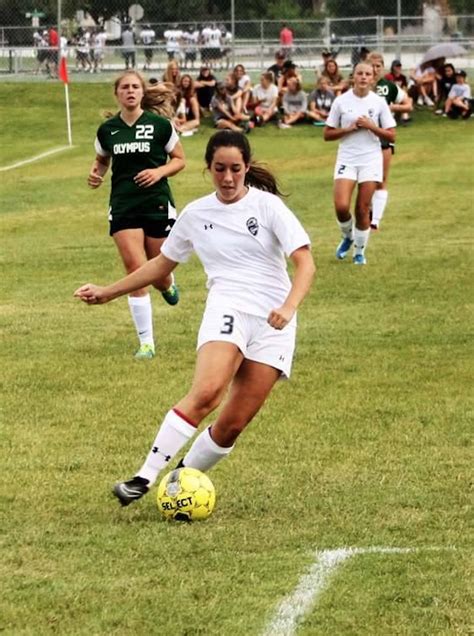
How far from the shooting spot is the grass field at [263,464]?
5.68 meters

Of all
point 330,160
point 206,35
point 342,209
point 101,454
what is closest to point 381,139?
point 342,209

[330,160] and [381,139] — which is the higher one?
[381,139]

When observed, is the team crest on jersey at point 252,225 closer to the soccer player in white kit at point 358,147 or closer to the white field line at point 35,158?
the soccer player in white kit at point 358,147

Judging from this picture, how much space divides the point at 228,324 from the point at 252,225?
504mm

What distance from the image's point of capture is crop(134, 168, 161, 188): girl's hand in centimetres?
1145

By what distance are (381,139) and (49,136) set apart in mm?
21158

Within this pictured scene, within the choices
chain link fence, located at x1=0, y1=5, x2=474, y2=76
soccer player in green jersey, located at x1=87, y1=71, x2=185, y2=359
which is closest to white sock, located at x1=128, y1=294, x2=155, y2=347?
soccer player in green jersey, located at x1=87, y1=71, x2=185, y2=359

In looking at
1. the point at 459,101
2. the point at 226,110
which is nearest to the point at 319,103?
the point at 226,110

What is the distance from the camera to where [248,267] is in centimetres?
713

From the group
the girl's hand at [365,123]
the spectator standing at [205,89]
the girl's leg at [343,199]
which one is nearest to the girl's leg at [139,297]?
the girl's hand at [365,123]

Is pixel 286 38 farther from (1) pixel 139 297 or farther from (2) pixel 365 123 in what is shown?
(1) pixel 139 297

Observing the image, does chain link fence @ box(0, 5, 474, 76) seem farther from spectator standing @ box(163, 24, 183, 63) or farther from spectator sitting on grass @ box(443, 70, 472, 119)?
spectator sitting on grass @ box(443, 70, 472, 119)

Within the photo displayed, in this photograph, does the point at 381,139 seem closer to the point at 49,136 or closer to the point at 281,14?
the point at 49,136

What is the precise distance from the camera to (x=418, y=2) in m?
45.0
